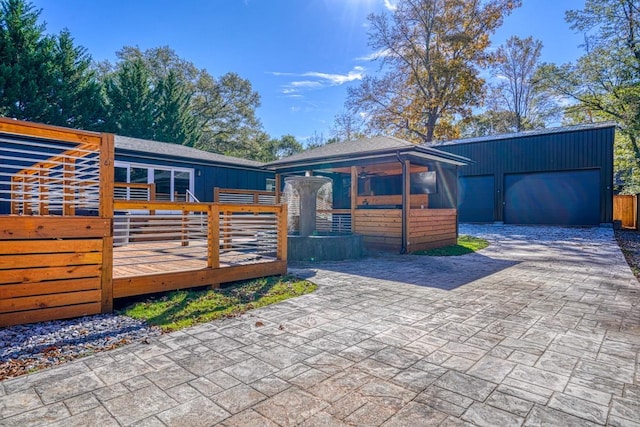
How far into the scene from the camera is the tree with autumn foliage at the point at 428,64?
19297 millimetres

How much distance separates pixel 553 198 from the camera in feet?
49.5

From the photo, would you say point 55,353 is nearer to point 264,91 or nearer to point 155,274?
point 155,274

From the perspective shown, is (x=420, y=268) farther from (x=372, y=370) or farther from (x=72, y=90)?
(x=72, y=90)

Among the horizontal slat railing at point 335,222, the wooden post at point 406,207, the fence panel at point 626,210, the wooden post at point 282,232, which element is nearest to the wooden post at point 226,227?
the wooden post at point 282,232

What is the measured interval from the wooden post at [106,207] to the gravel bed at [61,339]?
223mm

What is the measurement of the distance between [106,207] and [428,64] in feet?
67.1

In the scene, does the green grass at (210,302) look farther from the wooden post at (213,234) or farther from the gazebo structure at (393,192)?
the gazebo structure at (393,192)

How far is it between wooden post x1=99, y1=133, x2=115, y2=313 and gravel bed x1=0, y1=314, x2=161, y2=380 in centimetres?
22

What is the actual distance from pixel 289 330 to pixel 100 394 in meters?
1.47

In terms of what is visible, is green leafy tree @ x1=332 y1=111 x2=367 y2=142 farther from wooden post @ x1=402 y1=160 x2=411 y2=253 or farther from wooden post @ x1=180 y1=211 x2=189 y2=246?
wooden post @ x1=180 y1=211 x2=189 y2=246

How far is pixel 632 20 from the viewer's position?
45.2ft

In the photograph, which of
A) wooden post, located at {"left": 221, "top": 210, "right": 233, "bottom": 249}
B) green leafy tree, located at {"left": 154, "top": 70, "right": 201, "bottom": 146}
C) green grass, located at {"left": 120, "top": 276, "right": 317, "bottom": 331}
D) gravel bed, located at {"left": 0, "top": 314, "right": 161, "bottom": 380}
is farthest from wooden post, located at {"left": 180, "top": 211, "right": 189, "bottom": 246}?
green leafy tree, located at {"left": 154, "top": 70, "right": 201, "bottom": 146}

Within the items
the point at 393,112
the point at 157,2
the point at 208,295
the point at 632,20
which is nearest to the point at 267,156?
the point at 393,112

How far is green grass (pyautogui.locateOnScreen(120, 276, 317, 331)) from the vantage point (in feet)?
11.0
